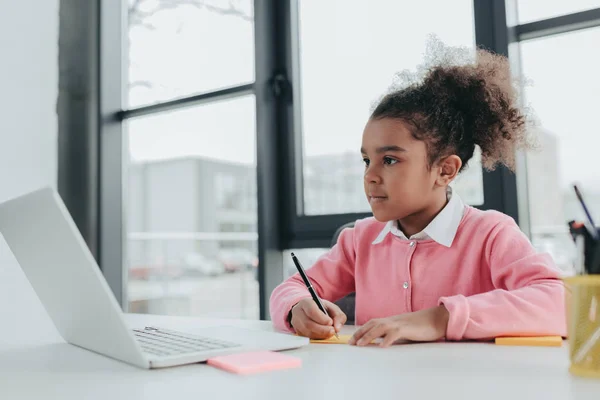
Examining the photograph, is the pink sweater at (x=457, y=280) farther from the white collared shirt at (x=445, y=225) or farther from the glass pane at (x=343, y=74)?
the glass pane at (x=343, y=74)

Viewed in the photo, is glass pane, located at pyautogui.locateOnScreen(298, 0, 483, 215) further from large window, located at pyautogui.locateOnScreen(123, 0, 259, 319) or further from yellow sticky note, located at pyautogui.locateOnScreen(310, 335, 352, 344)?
yellow sticky note, located at pyautogui.locateOnScreen(310, 335, 352, 344)

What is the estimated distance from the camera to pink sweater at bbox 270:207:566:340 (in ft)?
2.91

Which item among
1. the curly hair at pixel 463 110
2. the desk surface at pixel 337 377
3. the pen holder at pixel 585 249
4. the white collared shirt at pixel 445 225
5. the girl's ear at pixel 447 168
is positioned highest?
the curly hair at pixel 463 110

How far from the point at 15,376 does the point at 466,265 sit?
33.1 inches

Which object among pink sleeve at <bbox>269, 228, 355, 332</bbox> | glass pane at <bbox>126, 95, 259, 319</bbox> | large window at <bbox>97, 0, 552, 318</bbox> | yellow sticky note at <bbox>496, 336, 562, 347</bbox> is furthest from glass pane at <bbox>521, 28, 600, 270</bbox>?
glass pane at <bbox>126, 95, 259, 319</bbox>

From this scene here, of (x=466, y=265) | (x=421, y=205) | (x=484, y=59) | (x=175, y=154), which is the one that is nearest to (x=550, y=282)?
(x=466, y=265)

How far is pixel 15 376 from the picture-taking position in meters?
0.66

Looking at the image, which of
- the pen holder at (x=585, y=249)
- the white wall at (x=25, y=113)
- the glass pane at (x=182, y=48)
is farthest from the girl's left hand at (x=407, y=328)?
the white wall at (x=25, y=113)

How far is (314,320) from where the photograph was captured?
934mm

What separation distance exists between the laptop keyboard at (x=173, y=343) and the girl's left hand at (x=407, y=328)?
0.19 metres

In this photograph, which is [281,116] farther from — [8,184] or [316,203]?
[8,184]

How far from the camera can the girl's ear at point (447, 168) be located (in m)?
1.29

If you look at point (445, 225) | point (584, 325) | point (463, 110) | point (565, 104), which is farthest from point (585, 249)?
point (565, 104)

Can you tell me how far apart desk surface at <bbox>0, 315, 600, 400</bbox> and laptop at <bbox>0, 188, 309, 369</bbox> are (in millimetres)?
23
